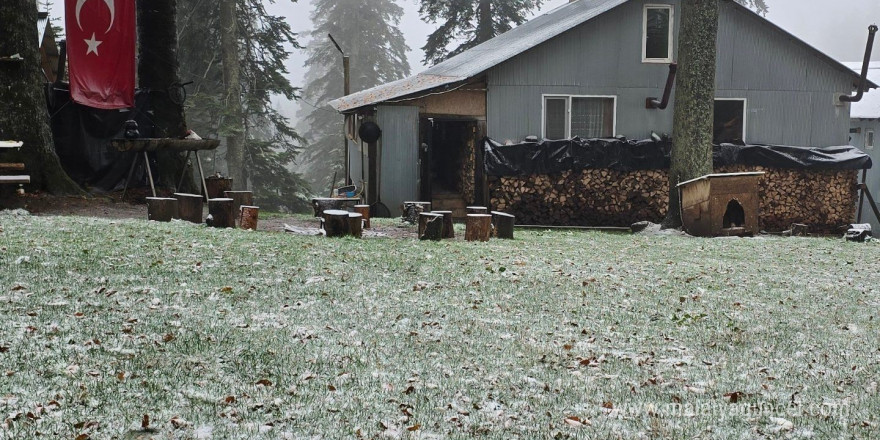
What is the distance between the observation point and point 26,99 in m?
13.1

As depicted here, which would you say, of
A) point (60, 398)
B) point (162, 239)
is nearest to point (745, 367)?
point (60, 398)

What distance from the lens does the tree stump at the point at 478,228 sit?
1232cm

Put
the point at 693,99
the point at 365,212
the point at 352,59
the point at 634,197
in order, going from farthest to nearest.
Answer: the point at 352,59 < the point at 634,197 < the point at 693,99 < the point at 365,212

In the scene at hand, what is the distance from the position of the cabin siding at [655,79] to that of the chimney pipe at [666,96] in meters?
0.18

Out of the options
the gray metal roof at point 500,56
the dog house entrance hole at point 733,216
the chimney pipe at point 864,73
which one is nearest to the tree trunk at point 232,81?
the gray metal roof at point 500,56

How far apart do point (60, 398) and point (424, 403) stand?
1.88 meters

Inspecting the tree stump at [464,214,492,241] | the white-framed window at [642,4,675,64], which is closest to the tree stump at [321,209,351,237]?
the tree stump at [464,214,492,241]

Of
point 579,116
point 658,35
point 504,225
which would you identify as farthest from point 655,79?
point 504,225

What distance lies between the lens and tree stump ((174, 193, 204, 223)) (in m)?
12.3

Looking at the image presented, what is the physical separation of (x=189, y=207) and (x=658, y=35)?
513 inches

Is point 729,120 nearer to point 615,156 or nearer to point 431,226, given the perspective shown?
point 615,156

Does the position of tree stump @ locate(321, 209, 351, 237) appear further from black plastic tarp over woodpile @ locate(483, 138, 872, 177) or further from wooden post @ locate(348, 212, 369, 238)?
black plastic tarp over woodpile @ locate(483, 138, 872, 177)

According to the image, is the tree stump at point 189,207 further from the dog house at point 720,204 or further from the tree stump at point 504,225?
the dog house at point 720,204

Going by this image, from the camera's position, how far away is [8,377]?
436cm
